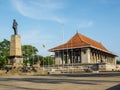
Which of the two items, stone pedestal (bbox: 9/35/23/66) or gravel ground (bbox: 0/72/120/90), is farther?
stone pedestal (bbox: 9/35/23/66)

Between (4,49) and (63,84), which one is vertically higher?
(4,49)

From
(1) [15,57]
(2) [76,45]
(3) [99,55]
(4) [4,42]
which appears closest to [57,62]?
(2) [76,45]

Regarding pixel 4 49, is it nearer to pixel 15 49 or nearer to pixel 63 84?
pixel 15 49

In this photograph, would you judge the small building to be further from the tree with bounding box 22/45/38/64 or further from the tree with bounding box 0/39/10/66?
the tree with bounding box 22/45/38/64

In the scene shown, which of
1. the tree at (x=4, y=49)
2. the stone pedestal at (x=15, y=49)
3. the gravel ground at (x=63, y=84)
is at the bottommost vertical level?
the gravel ground at (x=63, y=84)

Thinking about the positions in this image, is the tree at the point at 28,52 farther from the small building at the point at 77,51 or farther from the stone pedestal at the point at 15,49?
the stone pedestal at the point at 15,49

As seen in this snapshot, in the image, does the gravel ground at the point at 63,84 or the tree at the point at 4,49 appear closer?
the gravel ground at the point at 63,84

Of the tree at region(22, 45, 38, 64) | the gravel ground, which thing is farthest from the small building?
the gravel ground

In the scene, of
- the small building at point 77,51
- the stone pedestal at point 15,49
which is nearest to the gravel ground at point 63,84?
the stone pedestal at point 15,49

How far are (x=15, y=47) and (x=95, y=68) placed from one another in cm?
2205

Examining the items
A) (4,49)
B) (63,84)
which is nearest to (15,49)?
(63,84)

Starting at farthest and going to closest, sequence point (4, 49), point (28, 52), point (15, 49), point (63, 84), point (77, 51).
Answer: point (28, 52) → point (4, 49) → point (77, 51) → point (15, 49) → point (63, 84)

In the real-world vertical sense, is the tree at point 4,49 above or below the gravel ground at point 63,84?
above

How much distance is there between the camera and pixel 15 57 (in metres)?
39.7
